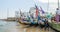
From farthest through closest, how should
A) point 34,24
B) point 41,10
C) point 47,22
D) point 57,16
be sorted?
point 34,24
point 41,10
point 47,22
point 57,16

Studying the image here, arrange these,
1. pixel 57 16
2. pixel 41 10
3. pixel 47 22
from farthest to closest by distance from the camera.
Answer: pixel 41 10 → pixel 47 22 → pixel 57 16

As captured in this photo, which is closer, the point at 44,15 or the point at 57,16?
the point at 57,16

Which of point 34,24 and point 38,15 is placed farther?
point 34,24

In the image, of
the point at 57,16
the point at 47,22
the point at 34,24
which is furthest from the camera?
the point at 34,24

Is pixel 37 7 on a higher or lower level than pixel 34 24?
higher

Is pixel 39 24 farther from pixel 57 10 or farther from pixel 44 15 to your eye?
pixel 57 10

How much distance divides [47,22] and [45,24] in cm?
28

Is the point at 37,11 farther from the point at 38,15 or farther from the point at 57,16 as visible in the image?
the point at 57,16

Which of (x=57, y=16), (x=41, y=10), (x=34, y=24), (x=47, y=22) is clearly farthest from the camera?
(x=34, y=24)

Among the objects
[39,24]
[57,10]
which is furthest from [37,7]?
[57,10]

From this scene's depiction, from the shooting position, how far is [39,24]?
28.9ft

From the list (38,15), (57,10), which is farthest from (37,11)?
(57,10)

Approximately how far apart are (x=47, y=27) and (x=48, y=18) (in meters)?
0.39

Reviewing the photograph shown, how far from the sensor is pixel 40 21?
8727mm
